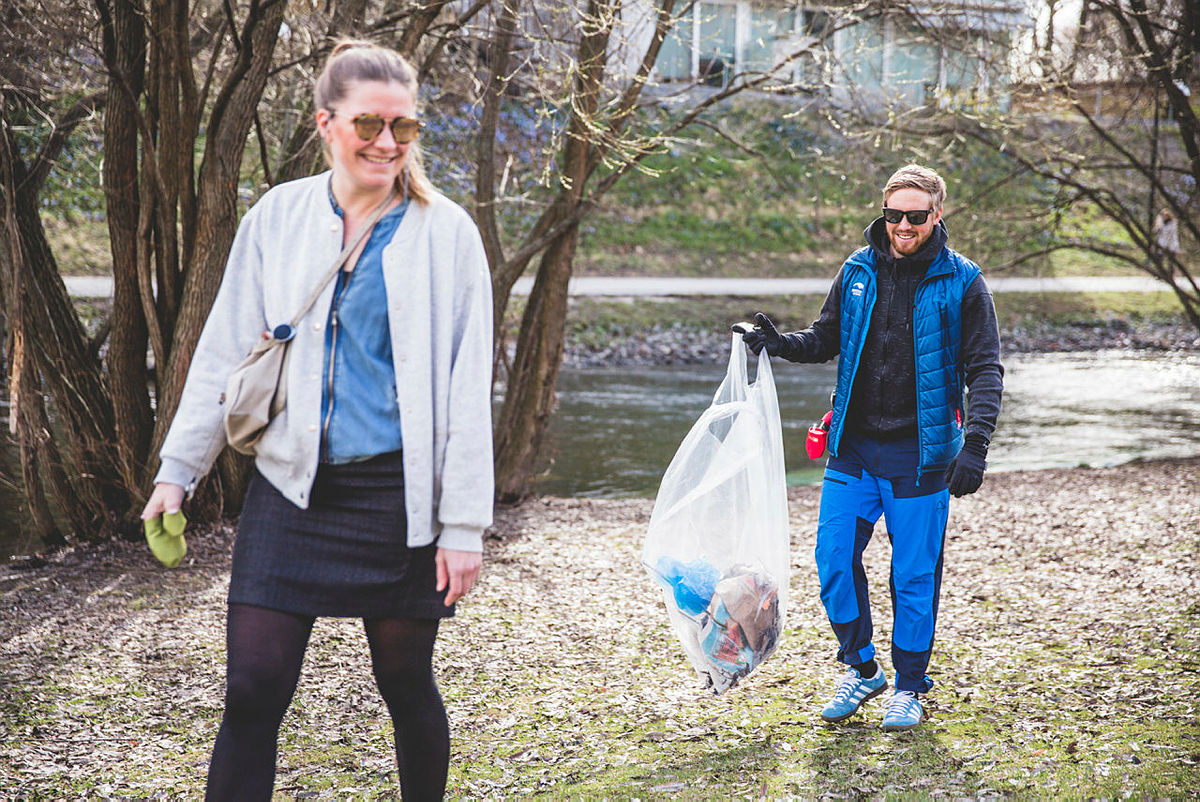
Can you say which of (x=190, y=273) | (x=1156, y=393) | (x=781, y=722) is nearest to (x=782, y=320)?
(x=1156, y=393)

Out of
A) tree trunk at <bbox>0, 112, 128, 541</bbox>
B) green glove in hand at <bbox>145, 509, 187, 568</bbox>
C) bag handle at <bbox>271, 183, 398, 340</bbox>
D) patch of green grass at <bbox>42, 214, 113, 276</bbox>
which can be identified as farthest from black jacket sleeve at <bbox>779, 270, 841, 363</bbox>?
patch of green grass at <bbox>42, 214, 113, 276</bbox>

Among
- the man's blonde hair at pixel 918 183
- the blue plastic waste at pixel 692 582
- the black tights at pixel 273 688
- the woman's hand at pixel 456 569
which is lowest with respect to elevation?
the blue plastic waste at pixel 692 582

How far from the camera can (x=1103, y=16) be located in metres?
9.82

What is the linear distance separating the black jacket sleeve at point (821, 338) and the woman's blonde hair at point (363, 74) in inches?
69.9

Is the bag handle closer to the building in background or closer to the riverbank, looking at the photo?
the building in background

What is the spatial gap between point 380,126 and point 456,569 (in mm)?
904

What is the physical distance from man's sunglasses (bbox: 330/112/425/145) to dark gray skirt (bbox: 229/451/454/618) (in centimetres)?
64

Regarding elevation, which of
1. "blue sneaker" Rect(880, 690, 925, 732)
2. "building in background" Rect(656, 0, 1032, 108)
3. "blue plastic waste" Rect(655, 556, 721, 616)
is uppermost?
"building in background" Rect(656, 0, 1032, 108)

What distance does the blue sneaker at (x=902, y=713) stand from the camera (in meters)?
3.66

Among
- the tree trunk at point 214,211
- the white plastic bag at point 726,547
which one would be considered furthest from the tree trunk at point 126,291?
the white plastic bag at point 726,547

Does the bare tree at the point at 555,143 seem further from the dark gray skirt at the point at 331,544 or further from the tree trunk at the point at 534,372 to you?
the dark gray skirt at the point at 331,544

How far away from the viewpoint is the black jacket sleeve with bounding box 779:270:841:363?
3.83m

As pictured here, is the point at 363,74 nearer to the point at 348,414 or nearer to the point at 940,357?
the point at 348,414

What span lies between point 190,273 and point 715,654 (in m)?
3.97
